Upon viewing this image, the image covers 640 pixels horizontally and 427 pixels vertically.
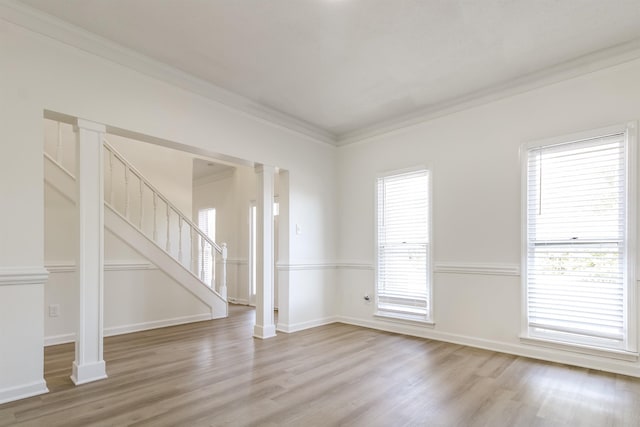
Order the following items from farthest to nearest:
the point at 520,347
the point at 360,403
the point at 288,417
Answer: the point at 520,347
the point at 360,403
the point at 288,417

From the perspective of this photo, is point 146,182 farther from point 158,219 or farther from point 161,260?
point 161,260

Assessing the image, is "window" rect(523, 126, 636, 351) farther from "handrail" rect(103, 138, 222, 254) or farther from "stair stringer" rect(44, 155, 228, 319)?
"handrail" rect(103, 138, 222, 254)

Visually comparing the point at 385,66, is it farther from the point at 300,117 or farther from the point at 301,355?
the point at 301,355

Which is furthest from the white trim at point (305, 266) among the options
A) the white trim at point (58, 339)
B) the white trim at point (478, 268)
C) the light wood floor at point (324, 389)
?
the white trim at point (58, 339)

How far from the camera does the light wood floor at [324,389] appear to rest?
231 cm

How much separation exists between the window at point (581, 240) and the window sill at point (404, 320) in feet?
3.59

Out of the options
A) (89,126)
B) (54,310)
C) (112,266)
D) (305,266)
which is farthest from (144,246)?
(89,126)

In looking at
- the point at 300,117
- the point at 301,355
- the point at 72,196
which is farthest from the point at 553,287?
the point at 72,196

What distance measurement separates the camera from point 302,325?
16.0 ft

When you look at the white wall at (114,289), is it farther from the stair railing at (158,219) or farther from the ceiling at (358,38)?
the ceiling at (358,38)

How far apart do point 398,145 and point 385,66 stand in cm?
151

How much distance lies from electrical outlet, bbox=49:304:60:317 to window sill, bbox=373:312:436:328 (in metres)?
3.91

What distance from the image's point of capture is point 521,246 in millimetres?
3646

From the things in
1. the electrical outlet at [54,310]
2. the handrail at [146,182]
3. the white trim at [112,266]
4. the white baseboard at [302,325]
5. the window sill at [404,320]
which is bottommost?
the white baseboard at [302,325]
